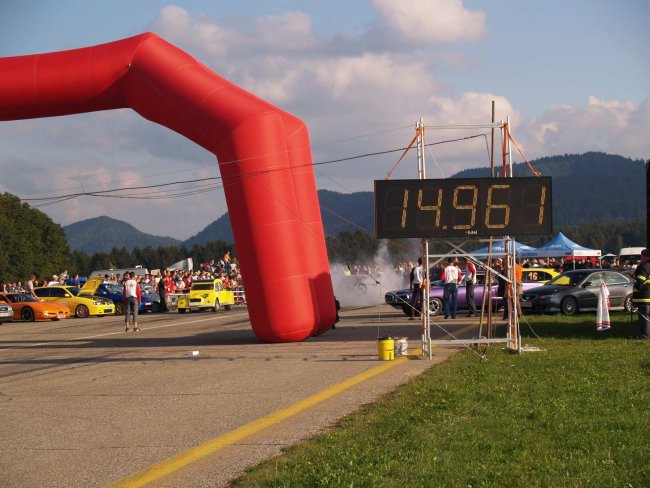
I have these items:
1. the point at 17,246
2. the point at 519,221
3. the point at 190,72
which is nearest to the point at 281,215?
the point at 190,72

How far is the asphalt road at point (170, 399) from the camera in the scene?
25.7 feet

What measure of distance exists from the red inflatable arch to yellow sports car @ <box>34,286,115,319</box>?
21.3 m

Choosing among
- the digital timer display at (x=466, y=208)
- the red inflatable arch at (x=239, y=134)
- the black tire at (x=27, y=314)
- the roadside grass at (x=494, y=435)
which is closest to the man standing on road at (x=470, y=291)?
the red inflatable arch at (x=239, y=134)

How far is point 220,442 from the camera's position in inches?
336

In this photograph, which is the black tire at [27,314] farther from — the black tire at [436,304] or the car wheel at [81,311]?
the black tire at [436,304]

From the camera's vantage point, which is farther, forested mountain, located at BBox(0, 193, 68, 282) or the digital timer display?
forested mountain, located at BBox(0, 193, 68, 282)

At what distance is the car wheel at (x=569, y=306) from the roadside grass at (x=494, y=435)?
14.0 metres

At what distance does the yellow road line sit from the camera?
7.16 meters

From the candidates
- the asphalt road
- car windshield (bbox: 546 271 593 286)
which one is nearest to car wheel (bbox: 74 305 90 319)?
the asphalt road

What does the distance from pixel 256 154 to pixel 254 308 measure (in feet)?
11.2

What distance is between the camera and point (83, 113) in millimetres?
21281

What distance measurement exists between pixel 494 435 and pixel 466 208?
811cm

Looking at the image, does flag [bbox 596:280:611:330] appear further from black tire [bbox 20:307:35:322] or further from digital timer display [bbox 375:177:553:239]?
black tire [bbox 20:307:35:322]

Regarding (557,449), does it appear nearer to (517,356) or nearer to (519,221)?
(517,356)
